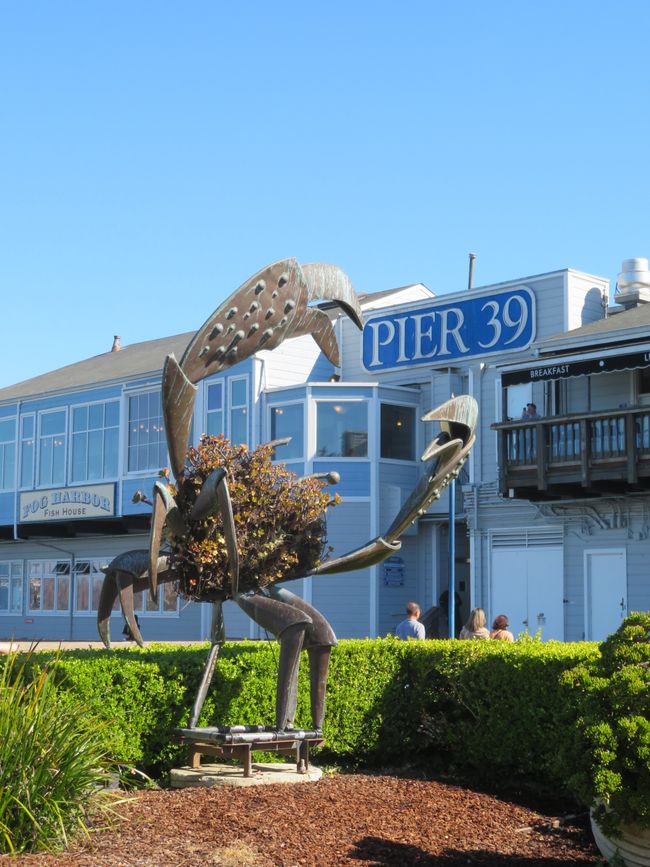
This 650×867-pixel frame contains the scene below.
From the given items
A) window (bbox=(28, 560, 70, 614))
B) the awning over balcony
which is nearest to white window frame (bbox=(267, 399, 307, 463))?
the awning over balcony

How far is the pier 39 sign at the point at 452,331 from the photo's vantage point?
83.6 feet

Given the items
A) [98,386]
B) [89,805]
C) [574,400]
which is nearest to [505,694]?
[89,805]

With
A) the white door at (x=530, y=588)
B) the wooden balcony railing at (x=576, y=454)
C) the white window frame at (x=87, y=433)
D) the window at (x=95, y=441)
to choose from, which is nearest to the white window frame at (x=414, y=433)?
the white door at (x=530, y=588)

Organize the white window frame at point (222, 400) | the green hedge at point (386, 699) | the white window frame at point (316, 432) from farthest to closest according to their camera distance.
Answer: the white window frame at point (222, 400), the white window frame at point (316, 432), the green hedge at point (386, 699)

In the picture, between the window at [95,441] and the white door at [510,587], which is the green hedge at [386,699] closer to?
the white door at [510,587]

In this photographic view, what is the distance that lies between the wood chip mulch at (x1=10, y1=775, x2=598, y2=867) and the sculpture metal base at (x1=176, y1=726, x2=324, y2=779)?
0.35 metres

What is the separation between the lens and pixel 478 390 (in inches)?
1035

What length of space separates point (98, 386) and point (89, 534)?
4.06 metres

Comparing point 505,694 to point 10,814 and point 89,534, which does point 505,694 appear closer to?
point 10,814

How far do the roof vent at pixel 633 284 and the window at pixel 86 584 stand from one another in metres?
15.8

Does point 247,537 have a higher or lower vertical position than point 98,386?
lower

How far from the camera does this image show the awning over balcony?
72.4 ft

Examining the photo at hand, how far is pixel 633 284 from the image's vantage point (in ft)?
86.0

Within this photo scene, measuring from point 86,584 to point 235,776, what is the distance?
25664 millimetres
